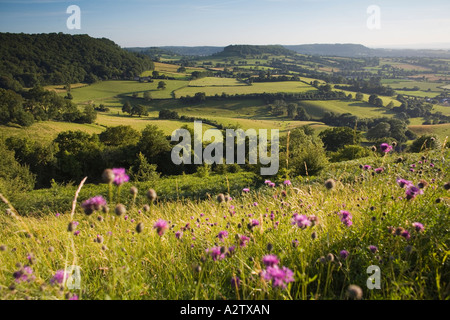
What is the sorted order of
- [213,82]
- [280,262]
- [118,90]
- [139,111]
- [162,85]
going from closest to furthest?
[280,262]
[139,111]
[118,90]
[162,85]
[213,82]

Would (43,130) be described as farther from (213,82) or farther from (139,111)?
(213,82)

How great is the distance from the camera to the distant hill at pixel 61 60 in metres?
115

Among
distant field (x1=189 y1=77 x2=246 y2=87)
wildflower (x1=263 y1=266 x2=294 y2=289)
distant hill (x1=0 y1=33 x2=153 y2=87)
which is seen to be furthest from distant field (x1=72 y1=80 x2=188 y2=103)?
wildflower (x1=263 y1=266 x2=294 y2=289)

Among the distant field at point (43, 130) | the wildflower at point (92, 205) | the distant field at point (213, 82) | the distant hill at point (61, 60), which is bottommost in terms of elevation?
the distant field at point (43, 130)

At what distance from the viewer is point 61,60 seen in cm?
13400

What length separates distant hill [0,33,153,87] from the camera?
377 feet

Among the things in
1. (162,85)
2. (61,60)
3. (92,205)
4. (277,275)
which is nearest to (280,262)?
(277,275)

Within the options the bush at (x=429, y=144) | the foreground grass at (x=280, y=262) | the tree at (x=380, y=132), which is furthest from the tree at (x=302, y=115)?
the foreground grass at (x=280, y=262)

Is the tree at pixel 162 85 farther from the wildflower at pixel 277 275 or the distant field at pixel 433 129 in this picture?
the wildflower at pixel 277 275

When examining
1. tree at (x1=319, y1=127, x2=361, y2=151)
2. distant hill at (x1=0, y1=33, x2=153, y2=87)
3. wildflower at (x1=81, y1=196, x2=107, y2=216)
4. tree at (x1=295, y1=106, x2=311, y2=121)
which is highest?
distant hill at (x1=0, y1=33, x2=153, y2=87)

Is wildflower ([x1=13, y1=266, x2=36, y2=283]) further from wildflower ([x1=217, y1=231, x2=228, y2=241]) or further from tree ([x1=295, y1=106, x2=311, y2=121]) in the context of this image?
tree ([x1=295, y1=106, x2=311, y2=121])

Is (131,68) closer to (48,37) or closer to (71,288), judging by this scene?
(48,37)

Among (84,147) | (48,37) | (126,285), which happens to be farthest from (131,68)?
(126,285)

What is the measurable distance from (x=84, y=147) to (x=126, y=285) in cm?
4330
